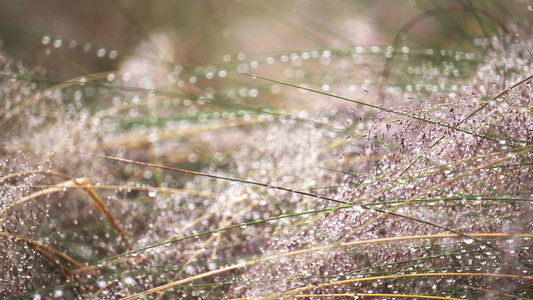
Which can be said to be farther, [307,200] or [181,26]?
[181,26]

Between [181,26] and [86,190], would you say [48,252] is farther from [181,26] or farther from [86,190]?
[181,26]

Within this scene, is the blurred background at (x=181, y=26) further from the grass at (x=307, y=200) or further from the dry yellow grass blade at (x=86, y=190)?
the dry yellow grass blade at (x=86, y=190)

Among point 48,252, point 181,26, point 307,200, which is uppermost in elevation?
point 181,26

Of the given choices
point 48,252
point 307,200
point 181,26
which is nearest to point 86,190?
point 48,252

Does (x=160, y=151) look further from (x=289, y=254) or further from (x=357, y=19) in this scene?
(x=357, y=19)

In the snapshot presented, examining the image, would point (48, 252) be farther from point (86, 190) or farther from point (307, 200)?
point (307, 200)

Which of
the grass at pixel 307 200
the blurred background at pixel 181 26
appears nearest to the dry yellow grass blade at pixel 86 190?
the grass at pixel 307 200

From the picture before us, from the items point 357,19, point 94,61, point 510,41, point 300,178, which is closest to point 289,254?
point 300,178

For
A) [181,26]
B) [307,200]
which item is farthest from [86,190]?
[181,26]

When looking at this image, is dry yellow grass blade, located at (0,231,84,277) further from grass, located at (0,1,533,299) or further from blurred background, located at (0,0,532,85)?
blurred background, located at (0,0,532,85)

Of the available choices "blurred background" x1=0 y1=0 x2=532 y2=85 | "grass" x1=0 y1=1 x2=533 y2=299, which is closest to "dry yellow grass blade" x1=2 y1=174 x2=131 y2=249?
"grass" x1=0 y1=1 x2=533 y2=299

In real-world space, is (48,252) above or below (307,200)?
below
